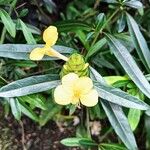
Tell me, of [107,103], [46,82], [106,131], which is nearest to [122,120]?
[107,103]

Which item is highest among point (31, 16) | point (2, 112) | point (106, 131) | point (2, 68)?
point (31, 16)

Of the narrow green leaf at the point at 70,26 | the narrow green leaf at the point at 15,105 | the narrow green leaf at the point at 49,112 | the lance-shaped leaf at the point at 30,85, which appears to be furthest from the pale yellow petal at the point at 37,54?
the narrow green leaf at the point at 49,112

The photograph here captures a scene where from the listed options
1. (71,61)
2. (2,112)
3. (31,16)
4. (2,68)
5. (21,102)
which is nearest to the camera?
(71,61)

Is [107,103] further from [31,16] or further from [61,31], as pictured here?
[31,16]

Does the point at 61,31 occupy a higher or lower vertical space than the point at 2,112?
higher

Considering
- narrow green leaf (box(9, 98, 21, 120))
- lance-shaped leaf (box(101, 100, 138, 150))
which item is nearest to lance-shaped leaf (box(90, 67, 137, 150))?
lance-shaped leaf (box(101, 100, 138, 150))

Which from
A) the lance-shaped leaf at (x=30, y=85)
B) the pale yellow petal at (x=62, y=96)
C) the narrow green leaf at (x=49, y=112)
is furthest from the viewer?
the narrow green leaf at (x=49, y=112)

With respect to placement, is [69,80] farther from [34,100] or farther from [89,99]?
[34,100]

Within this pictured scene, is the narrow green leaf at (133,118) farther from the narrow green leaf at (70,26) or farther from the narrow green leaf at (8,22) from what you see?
the narrow green leaf at (8,22)
